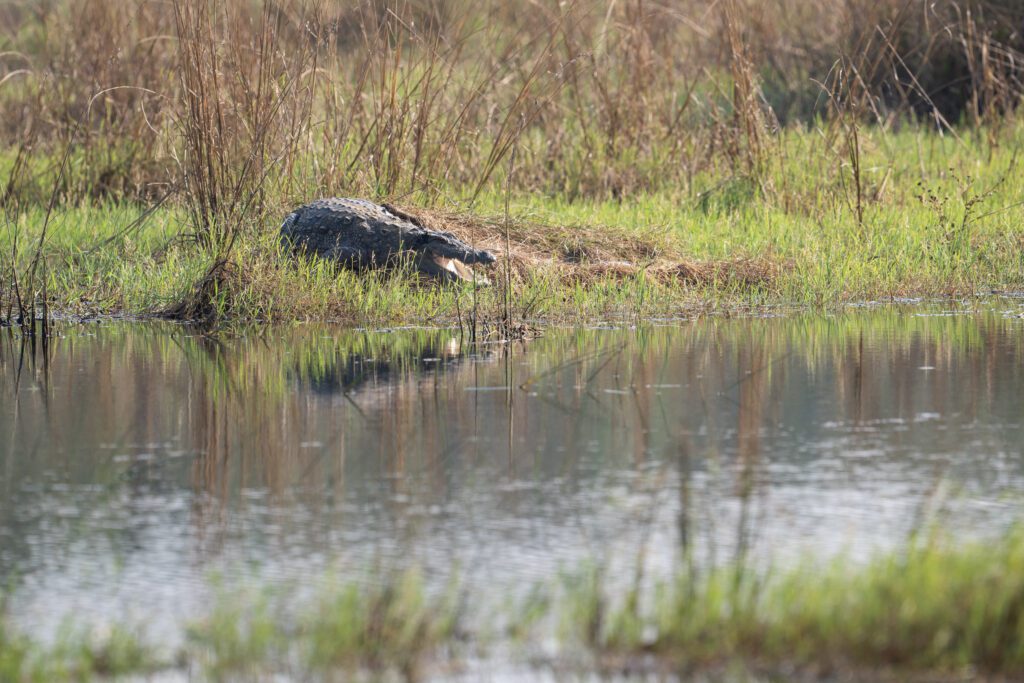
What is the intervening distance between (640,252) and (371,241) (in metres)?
1.77

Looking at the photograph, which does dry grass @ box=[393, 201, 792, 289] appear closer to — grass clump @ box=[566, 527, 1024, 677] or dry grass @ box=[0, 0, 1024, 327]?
dry grass @ box=[0, 0, 1024, 327]

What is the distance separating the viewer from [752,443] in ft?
18.1

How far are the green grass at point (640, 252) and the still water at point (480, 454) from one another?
68 cm

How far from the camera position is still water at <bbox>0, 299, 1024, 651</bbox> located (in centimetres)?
419

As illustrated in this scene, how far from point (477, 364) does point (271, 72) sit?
122 inches

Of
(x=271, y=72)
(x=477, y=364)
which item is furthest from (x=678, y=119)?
(x=477, y=364)

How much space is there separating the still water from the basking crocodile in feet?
3.82

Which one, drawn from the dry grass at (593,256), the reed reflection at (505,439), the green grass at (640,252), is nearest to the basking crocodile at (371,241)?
the green grass at (640,252)

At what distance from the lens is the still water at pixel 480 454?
419 centimetres

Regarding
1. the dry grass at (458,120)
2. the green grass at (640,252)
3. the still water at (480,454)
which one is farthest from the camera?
the dry grass at (458,120)

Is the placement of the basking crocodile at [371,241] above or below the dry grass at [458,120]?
below

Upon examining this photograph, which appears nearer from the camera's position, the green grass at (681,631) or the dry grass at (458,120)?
the green grass at (681,631)

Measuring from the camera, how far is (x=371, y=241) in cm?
967

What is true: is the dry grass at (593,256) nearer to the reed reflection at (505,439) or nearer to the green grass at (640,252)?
the green grass at (640,252)
